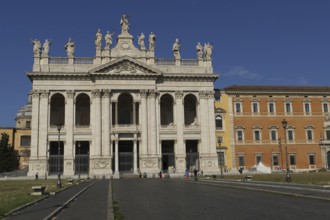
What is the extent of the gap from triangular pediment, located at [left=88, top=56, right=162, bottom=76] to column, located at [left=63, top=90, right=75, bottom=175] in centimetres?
533

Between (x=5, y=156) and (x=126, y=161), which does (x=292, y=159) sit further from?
(x=5, y=156)

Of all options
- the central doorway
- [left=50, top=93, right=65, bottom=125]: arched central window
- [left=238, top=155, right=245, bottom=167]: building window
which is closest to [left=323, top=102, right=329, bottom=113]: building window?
[left=238, top=155, right=245, bottom=167]: building window

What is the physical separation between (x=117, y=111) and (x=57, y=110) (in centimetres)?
1023

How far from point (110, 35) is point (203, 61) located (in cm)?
1534

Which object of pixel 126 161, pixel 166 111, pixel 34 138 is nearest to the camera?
pixel 34 138

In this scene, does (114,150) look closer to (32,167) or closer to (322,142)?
(32,167)

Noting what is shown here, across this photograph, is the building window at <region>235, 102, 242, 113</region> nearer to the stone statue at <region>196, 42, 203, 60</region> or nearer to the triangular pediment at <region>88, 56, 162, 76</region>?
the stone statue at <region>196, 42, 203, 60</region>

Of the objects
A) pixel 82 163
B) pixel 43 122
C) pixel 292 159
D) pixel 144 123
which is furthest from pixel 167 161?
pixel 292 159

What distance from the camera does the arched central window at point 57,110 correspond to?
219 ft

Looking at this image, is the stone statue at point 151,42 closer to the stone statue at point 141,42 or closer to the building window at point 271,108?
the stone statue at point 141,42

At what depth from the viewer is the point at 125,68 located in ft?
208

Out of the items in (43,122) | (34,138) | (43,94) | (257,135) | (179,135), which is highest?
(43,94)

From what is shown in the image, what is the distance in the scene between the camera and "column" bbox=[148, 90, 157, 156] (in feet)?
205

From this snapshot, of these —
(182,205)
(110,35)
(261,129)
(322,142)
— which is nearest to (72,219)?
(182,205)
